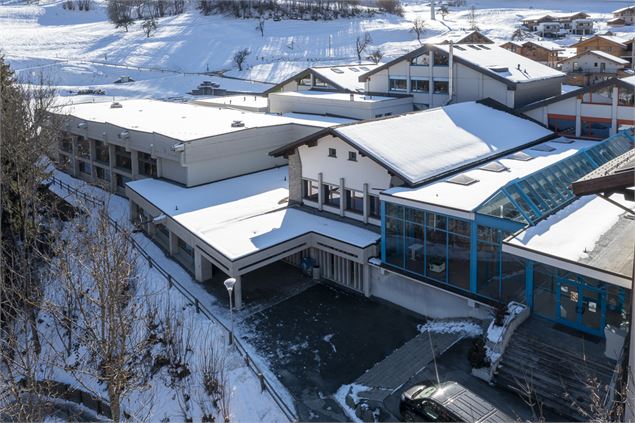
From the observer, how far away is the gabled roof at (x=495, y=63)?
108 ft

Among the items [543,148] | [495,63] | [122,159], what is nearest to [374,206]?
[543,148]

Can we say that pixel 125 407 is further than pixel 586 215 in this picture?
No

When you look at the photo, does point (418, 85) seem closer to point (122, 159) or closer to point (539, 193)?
point (539, 193)

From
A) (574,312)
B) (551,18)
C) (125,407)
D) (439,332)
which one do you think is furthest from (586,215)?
(551,18)

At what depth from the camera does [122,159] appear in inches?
1383

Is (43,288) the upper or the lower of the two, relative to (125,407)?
upper

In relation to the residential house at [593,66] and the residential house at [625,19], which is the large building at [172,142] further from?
the residential house at [625,19]

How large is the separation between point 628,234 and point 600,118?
47.0ft

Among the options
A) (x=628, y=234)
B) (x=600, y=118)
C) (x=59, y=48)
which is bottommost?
(x=628, y=234)

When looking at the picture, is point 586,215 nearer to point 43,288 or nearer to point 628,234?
point 628,234

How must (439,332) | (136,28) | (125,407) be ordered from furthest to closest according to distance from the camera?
(136,28)
(439,332)
(125,407)

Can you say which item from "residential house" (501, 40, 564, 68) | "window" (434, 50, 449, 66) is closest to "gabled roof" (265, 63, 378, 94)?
"window" (434, 50, 449, 66)

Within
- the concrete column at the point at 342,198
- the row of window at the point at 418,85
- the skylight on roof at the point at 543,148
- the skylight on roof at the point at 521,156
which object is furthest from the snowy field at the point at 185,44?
the concrete column at the point at 342,198

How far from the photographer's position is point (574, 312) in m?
17.2
